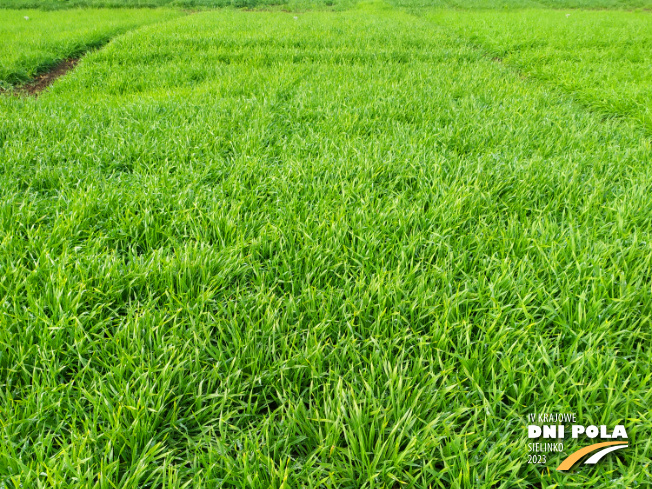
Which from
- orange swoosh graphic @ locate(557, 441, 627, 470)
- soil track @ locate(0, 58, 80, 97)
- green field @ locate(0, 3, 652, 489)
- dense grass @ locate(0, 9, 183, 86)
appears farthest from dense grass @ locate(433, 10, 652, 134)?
dense grass @ locate(0, 9, 183, 86)

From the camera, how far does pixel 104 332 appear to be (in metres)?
1.58

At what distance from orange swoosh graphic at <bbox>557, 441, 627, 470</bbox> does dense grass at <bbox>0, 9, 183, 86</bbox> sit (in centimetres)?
835

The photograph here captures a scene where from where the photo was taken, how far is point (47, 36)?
894 centimetres

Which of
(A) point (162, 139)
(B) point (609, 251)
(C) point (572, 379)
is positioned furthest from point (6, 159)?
(B) point (609, 251)

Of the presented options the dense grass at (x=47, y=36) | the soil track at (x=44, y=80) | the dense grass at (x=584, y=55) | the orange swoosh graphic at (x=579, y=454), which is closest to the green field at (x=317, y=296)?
the orange swoosh graphic at (x=579, y=454)

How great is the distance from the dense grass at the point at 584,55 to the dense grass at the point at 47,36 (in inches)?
358

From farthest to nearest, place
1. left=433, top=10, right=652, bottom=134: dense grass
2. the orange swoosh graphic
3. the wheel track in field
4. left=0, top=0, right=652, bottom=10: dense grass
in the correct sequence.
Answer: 1. left=0, top=0, right=652, bottom=10: dense grass
2. the wheel track in field
3. left=433, top=10, right=652, bottom=134: dense grass
4. the orange swoosh graphic

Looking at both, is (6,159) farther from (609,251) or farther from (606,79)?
(606,79)

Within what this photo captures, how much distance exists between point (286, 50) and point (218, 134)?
14.9 feet

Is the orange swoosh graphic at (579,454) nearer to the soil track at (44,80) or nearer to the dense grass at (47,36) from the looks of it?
the soil track at (44,80)

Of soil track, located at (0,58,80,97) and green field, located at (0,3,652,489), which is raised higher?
soil track, located at (0,58,80,97)

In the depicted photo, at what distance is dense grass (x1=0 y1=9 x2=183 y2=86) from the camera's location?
6.68 metres

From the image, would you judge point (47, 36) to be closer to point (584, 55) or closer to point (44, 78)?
point (44, 78)

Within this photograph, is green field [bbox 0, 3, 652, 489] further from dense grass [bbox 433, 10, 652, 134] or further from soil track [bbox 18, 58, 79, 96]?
soil track [bbox 18, 58, 79, 96]
